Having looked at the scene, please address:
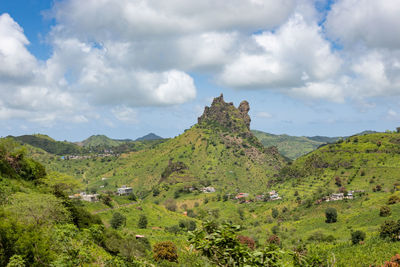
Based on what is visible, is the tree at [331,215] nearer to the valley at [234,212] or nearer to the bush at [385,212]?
the valley at [234,212]

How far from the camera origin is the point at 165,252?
52844 mm

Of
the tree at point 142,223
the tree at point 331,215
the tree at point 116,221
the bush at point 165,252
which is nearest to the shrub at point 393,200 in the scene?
the tree at point 331,215

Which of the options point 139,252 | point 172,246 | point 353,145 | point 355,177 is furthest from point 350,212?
point 353,145

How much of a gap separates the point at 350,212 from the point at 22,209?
323 ft

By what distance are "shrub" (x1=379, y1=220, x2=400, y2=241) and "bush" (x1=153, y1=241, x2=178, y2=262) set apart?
4158 centimetres

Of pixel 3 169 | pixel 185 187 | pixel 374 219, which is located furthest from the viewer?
pixel 185 187

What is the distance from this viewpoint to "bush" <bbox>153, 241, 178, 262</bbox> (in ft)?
172

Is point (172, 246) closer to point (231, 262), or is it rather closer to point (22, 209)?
point (22, 209)

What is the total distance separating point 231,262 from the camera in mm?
7504

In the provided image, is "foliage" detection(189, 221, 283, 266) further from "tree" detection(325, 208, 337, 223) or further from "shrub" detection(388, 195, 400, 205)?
"shrub" detection(388, 195, 400, 205)

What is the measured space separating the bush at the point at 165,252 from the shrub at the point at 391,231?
136 ft

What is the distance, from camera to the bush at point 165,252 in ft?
172

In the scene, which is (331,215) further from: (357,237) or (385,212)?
(357,237)

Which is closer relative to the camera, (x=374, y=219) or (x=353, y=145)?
(x=374, y=219)
